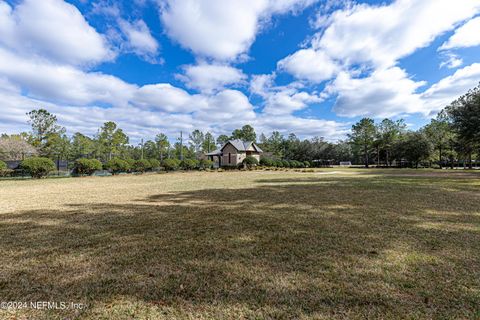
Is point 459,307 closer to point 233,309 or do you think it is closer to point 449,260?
point 449,260

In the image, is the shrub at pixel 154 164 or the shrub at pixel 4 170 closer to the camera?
the shrub at pixel 4 170

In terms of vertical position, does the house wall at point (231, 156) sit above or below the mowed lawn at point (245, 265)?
above

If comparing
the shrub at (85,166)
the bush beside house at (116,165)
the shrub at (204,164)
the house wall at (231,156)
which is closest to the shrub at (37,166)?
the shrub at (85,166)

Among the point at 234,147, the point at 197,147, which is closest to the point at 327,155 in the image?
the point at 234,147

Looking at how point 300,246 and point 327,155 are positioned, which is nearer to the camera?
point 300,246

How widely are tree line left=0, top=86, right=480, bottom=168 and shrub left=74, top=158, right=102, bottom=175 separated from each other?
13.0 m

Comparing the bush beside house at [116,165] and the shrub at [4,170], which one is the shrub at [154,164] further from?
the shrub at [4,170]

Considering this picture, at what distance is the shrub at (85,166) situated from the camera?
1933 cm

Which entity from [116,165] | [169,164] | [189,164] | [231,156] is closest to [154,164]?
[169,164]

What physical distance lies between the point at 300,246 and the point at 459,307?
6.09 feet

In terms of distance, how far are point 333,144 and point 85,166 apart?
58.4 metres

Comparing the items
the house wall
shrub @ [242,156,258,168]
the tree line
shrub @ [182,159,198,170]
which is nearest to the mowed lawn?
the tree line

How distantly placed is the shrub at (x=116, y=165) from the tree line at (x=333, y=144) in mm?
13823

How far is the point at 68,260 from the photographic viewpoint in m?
3.11
